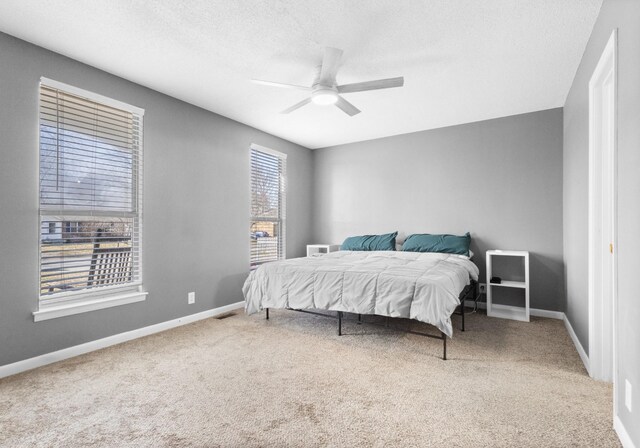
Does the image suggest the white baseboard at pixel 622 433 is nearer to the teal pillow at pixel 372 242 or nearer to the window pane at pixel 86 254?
the teal pillow at pixel 372 242

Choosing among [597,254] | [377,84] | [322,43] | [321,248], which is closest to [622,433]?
[597,254]

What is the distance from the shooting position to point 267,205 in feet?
16.3

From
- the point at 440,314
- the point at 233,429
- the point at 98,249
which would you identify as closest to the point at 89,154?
the point at 98,249

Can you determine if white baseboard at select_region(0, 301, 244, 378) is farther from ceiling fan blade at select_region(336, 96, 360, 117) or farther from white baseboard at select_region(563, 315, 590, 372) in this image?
white baseboard at select_region(563, 315, 590, 372)

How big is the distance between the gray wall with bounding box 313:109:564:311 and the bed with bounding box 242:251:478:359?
0.91m

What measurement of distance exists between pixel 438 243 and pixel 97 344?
3.92 metres

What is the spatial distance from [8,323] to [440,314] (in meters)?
3.23

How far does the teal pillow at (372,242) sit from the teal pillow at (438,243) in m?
0.21

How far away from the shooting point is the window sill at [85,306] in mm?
2539

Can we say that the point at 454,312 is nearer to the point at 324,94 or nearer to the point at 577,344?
the point at 577,344

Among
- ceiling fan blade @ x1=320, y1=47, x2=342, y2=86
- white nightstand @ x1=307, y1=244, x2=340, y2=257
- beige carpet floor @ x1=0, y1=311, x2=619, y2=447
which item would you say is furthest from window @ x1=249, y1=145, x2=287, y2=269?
ceiling fan blade @ x1=320, y1=47, x2=342, y2=86

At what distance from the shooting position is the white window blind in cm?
262

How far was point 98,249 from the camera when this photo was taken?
9.71ft

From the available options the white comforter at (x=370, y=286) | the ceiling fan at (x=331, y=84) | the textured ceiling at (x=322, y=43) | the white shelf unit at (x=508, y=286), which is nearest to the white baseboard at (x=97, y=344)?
the white comforter at (x=370, y=286)
